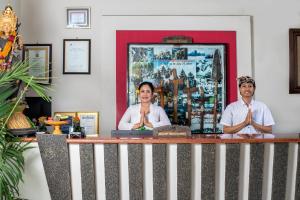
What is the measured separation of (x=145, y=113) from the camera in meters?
3.94

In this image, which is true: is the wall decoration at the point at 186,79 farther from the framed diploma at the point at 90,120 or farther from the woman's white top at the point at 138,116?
the framed diploma at the point at 90,120

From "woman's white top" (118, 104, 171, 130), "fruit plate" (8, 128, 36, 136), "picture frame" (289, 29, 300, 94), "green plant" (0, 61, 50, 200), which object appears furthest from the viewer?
"picture frame" (289, 29, 300, 94)

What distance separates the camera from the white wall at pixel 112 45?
4.31 m

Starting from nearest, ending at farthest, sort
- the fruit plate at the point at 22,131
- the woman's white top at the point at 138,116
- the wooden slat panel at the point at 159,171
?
1. the wooden slat panel at the point at 159,171
2. the fruit plate at the point at 22,131
3. the woman's white top at the point at 138,116

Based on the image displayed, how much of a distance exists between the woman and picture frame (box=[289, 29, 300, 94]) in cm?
159

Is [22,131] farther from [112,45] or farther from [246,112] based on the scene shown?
[246,112]

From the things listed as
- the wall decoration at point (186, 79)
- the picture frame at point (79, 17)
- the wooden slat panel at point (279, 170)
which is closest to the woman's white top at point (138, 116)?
the wall decoration at point (186, 79)

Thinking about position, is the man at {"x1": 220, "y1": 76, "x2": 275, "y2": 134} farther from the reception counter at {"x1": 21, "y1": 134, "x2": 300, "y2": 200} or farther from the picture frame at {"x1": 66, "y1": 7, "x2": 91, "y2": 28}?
the picture frame at {"x1": 66, "y1": 7, "x2": 91, "y2": 28}

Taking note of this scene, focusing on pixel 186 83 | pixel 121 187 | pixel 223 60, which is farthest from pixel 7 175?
pixel 223 60

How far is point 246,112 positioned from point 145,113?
105 centimetres

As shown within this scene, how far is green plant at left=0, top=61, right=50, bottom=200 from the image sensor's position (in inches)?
86.4

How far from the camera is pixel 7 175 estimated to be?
7.18 ft

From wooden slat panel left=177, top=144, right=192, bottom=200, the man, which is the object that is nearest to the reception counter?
wooden slat panel left=177, top=144, right=192, bottom=200

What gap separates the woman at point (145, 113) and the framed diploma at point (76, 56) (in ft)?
2.47
